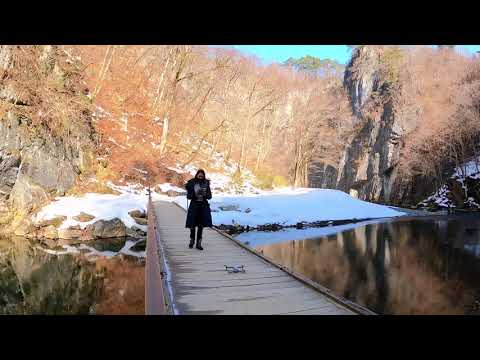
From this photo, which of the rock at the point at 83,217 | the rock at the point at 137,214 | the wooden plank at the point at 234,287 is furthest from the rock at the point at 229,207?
the wooden plank at the point at 234,287

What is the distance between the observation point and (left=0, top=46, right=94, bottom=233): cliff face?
16.1 meters

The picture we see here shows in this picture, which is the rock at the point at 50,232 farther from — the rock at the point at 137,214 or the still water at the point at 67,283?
the rock at the point at 137,214

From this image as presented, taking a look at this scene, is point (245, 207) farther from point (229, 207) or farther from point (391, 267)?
point (391, 267)

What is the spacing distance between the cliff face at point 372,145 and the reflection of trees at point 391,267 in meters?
24.8

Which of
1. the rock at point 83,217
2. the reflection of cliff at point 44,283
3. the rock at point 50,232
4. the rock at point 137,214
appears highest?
the rock at point 137,214

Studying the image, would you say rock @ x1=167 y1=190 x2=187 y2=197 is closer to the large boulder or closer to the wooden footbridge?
the large boulder

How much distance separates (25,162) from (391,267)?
50.7 feet

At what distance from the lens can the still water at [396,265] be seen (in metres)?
9.66

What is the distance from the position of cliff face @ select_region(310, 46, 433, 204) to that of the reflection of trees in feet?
81.5

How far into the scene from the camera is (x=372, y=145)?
5194 centimetres
